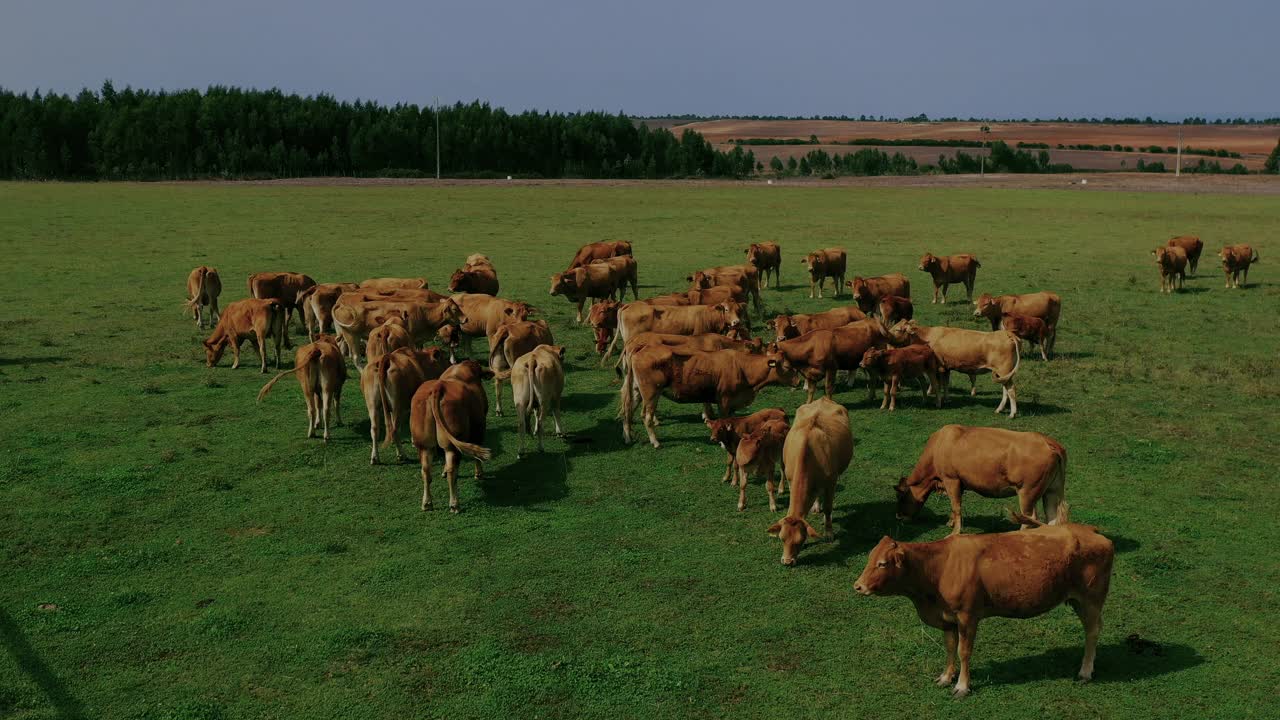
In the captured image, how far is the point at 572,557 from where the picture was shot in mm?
11227

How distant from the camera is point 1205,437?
1533 cm

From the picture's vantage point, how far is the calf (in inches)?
1102

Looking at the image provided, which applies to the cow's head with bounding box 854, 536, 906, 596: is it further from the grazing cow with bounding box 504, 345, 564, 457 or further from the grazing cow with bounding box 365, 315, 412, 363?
the grazing cow with bounding box 365, 315, 412, 363

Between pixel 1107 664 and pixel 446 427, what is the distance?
718 cm

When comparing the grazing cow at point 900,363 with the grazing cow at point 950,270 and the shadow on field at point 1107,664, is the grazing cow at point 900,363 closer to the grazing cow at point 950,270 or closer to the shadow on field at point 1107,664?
the shadow on field at point 1107,664

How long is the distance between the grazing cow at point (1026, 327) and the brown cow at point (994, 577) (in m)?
11.7

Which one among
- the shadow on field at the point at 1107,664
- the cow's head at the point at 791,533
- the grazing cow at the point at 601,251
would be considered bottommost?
the shadow on field at the point at 1107,664

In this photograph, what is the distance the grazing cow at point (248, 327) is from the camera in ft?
63.4

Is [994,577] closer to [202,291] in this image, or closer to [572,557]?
[572,557]

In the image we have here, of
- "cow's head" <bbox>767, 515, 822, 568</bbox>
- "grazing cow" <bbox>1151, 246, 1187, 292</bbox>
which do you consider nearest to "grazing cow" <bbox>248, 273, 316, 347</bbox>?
"cow's head" <bbox>767, 515, 822, 568</bbox>

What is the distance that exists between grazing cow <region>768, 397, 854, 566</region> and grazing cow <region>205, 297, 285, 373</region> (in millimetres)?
11127

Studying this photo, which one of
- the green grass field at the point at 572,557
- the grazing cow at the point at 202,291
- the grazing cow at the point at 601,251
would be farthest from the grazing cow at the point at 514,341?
the grazing cow at the point at 601,251

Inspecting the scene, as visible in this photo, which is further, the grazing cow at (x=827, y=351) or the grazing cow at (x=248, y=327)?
the grazing cow at (x=248, y=327)

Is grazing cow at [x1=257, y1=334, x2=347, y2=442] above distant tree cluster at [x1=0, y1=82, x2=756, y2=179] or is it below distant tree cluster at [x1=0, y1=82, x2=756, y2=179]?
below
